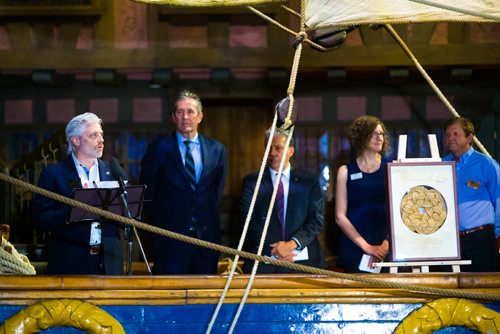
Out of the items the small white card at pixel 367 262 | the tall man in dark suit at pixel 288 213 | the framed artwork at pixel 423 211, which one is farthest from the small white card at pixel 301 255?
the framed artwork at pixel 423 211

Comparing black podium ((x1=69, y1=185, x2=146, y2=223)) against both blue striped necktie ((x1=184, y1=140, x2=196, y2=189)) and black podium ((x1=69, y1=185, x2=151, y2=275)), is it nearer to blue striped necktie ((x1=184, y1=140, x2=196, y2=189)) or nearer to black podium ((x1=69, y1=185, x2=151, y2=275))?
black podium ((x1=69, y1=185, x2=151, y2=275))

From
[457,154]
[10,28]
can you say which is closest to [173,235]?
[457,154]

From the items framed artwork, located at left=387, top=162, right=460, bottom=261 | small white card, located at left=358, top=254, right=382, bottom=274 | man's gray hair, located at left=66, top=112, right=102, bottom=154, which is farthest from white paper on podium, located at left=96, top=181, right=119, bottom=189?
small white card, located at left=358, top=254, right=382, bottom=274

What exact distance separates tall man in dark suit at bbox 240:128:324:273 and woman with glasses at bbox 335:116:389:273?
0.71 ft

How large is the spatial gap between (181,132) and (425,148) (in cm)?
601

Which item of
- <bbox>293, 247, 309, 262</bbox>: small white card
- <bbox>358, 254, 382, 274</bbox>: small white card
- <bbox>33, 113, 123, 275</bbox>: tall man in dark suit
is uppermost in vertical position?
<bbox>33, 113, 123, 275</bbox>: tall man in dark suit

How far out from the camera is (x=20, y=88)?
40.2ft

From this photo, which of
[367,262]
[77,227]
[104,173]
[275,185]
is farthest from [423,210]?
[77,227]

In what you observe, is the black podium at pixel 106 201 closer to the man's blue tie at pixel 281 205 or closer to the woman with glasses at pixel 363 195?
the man's blue tie at pixel 281 205

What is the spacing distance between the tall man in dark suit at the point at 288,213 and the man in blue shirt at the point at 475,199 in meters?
0.85

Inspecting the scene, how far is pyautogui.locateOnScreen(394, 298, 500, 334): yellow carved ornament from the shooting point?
5.30 m

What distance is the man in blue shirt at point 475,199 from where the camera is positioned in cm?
648

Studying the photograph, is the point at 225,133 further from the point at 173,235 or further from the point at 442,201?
the point at 173,235

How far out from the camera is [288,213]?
650cm
